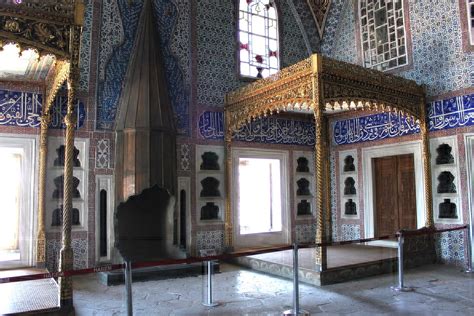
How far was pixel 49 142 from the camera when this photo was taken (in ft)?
19.8

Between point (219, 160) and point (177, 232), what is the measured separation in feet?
4.98

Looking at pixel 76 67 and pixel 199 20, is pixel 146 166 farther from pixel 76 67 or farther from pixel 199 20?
pixel 199 20

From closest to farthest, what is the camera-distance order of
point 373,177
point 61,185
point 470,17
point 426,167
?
point 61,185
point 470,17
point 426,167
point 373,177

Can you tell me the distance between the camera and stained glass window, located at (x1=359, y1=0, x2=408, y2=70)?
7.39m

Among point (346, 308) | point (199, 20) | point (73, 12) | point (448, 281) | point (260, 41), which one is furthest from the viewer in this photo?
point (260, 41)

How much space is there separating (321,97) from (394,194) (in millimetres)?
3053

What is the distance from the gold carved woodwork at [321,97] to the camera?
5531mm

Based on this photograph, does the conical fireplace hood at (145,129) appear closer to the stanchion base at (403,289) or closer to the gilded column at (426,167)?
the stanchion base at (403,289)

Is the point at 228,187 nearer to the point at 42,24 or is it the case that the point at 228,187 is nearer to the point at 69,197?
the point at 69,197

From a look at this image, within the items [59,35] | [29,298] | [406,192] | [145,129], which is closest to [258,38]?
[145,129]

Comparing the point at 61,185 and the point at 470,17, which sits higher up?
the point at 470,17

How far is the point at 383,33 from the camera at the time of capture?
7.64 meters

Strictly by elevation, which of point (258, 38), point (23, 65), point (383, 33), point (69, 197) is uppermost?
point (258, 38)

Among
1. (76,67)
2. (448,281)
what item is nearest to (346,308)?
(448,281)
